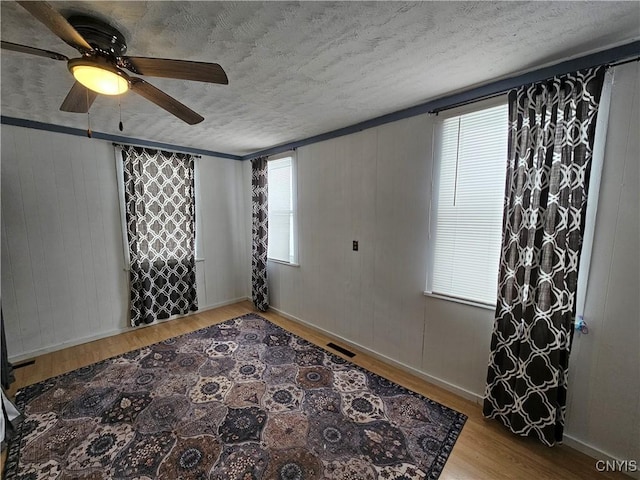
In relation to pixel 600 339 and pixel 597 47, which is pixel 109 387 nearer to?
pixel 600 339

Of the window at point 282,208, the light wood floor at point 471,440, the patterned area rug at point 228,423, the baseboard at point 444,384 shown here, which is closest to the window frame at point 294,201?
the window at point 282,208

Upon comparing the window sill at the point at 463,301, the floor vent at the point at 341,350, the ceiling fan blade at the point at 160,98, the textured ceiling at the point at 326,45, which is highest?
the textured ceiling at the point at 326,45

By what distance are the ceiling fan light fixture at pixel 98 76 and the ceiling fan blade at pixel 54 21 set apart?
97 mm

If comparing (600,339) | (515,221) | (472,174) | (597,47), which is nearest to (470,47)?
(597,47)

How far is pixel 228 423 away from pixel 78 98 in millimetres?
2344

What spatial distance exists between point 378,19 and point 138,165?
126 inches

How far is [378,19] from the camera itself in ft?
4.11

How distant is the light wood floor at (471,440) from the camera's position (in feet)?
5.10

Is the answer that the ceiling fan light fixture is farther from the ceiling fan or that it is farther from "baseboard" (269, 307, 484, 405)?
"baseboard" (269, 307, 484, 405)

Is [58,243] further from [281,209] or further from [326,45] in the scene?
[326,45]

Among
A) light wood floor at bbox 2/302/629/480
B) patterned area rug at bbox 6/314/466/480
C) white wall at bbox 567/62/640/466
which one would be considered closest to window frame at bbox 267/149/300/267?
light wood floor at bbox 2/302/629/480

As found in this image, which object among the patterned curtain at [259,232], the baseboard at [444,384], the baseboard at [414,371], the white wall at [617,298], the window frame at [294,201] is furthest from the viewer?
the patterned curtain at [259,232]

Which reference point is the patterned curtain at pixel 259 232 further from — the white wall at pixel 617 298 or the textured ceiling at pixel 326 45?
the white wall at pixel 617 298

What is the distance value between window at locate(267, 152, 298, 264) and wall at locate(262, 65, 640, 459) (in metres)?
0.18
